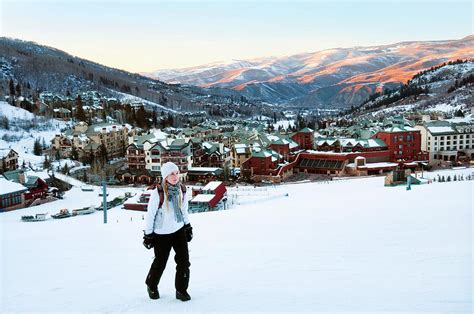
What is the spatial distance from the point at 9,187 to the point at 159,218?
19.3 meters

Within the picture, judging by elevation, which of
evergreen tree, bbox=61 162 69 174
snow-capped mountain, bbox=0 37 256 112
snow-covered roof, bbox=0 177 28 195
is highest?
snow-capped mountain, bbox=0 37 256 112

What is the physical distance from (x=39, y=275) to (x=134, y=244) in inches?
70.8

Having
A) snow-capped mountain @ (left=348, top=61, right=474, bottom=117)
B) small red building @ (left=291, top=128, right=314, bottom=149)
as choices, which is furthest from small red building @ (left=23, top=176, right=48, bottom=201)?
snow-capped mountain @ (left=348, top=61, right=474, bottom=117)

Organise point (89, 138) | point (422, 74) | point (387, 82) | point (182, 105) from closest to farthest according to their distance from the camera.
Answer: point (89, 138) → point (182, 105) → point (422, 74) → point (387, 82)

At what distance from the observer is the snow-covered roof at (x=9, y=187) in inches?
773

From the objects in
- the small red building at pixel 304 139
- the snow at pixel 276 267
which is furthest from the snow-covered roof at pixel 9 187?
the small red building at pixel 304 139

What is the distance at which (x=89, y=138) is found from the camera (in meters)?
40.9

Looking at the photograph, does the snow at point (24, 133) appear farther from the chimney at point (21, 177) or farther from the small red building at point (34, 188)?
the small red building at point (34, 188)

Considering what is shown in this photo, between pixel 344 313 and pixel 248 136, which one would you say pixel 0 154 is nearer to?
pixel 248 136

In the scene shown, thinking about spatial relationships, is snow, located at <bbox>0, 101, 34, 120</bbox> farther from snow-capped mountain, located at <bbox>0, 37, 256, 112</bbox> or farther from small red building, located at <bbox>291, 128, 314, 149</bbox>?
snow-capped mountain, located at <bbox>0, 37, 256, 112</bbox>

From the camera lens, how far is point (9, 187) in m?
19.9

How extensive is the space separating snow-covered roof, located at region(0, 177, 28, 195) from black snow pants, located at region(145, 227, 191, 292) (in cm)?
1882

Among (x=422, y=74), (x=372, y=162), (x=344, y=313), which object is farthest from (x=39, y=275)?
(x=422, y=74)

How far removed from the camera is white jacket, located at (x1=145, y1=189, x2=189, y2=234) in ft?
11.2
